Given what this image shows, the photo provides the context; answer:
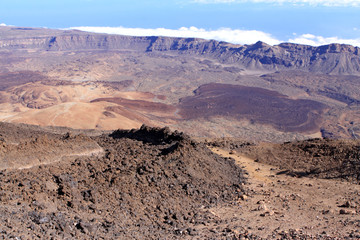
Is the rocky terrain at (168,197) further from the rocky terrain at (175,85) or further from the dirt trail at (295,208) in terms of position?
the rocky terrain at (175,85)

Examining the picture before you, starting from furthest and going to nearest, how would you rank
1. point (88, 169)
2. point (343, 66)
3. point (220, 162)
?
point (343, 66) < point (220, 162) < point (88, 169)

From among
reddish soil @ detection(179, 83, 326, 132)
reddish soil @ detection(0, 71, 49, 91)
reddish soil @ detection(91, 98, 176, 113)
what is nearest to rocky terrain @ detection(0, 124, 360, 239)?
reddish soil @ detection(179, 83, 326, 132)

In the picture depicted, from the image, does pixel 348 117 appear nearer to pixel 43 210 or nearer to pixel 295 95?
pixel 295 95

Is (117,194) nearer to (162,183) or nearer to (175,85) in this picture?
(162,183)

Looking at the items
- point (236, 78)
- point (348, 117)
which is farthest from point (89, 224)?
point (236, 78)

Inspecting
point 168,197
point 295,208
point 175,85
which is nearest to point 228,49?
point 175,85

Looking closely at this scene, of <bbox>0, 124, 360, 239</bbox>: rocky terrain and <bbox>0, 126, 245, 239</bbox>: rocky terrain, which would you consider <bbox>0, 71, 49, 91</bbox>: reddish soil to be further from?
<bbox>0, 126, 245, 239</bbox>: rocky terrain
